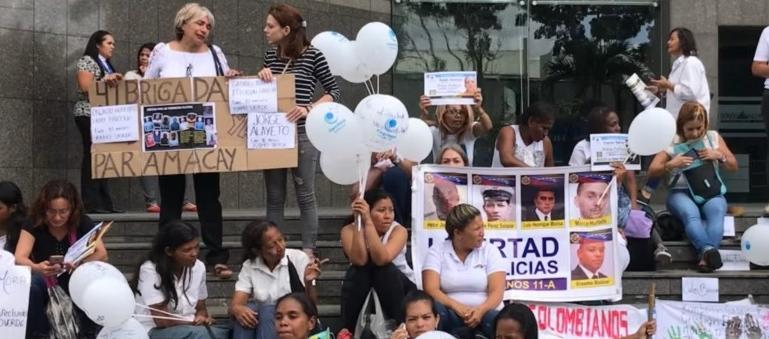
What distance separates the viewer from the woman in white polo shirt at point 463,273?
727 cm

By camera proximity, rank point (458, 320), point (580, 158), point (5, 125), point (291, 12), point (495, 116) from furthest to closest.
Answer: point (495, 116) → point (5, 125) → point (580, 158) → point (291, 12) → point (458, 320)

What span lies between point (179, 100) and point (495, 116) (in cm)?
579

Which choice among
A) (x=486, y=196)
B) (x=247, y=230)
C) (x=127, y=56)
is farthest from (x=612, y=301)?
(x=127, y=56)

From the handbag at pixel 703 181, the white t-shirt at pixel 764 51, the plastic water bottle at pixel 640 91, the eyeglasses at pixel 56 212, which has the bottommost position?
the eyeglasses at pixel 56 212

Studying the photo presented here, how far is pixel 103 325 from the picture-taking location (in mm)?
6680

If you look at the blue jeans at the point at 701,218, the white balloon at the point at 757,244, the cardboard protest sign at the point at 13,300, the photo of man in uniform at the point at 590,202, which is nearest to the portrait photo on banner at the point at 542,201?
the photo of man in uniform at the point at 590,202

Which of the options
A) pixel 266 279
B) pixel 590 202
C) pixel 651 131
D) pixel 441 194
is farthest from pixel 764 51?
pixel 266 279

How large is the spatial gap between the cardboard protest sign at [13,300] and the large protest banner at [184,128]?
4.98 feet

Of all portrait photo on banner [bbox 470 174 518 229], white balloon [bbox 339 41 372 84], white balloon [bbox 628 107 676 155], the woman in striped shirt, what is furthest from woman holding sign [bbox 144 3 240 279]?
white balloon [bbox 628 107 676 155]

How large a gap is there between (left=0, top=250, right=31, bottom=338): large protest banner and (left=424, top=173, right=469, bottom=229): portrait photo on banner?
2.68 metres

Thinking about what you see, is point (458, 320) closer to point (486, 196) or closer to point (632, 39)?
point (486, 196)

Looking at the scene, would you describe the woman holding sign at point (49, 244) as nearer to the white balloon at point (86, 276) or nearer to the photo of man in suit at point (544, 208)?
the white balloon at point (86, 276)

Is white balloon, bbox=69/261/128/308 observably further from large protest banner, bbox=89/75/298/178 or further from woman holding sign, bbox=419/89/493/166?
woman holding sign, bbox=419/89/493/166

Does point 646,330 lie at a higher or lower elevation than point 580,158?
lower
